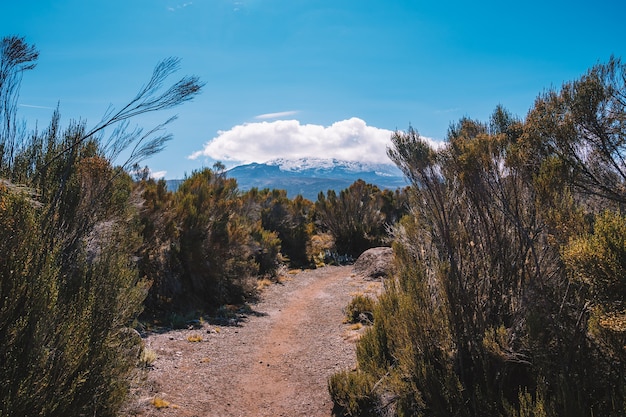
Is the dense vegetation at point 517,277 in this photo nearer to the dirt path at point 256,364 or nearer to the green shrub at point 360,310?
the dirt path at point 256,364

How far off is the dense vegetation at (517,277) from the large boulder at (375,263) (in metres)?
8.97

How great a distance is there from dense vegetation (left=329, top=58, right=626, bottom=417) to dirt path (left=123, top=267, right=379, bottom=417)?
1.13 meters

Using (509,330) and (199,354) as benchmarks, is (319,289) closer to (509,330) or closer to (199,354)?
(199,354)

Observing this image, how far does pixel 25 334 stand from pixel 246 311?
24.7 ft

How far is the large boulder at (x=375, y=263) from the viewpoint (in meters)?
13.8

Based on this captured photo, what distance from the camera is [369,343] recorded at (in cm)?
567

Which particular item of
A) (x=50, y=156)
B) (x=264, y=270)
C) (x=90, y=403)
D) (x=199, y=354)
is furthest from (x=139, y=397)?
(x=264, y=270)

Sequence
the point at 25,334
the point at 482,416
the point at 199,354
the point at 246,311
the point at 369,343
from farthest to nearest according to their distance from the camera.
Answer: the point at 246,311 → the point at 199,354 → the point at 369,343 → the point at 482,416 → the point at 25,334

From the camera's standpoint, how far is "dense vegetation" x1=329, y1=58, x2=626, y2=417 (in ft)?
10.3

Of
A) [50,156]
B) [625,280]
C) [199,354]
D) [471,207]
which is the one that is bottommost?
[199,354]

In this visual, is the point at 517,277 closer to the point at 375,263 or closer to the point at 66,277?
the point at 66,277

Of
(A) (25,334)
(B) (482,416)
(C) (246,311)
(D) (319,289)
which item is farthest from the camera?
(D) (319,289)

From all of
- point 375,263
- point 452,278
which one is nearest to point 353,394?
point 452,278

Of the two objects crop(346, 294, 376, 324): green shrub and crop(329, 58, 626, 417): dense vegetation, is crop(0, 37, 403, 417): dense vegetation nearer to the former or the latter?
crop(329, 58, 626, 417): dense vegetation
